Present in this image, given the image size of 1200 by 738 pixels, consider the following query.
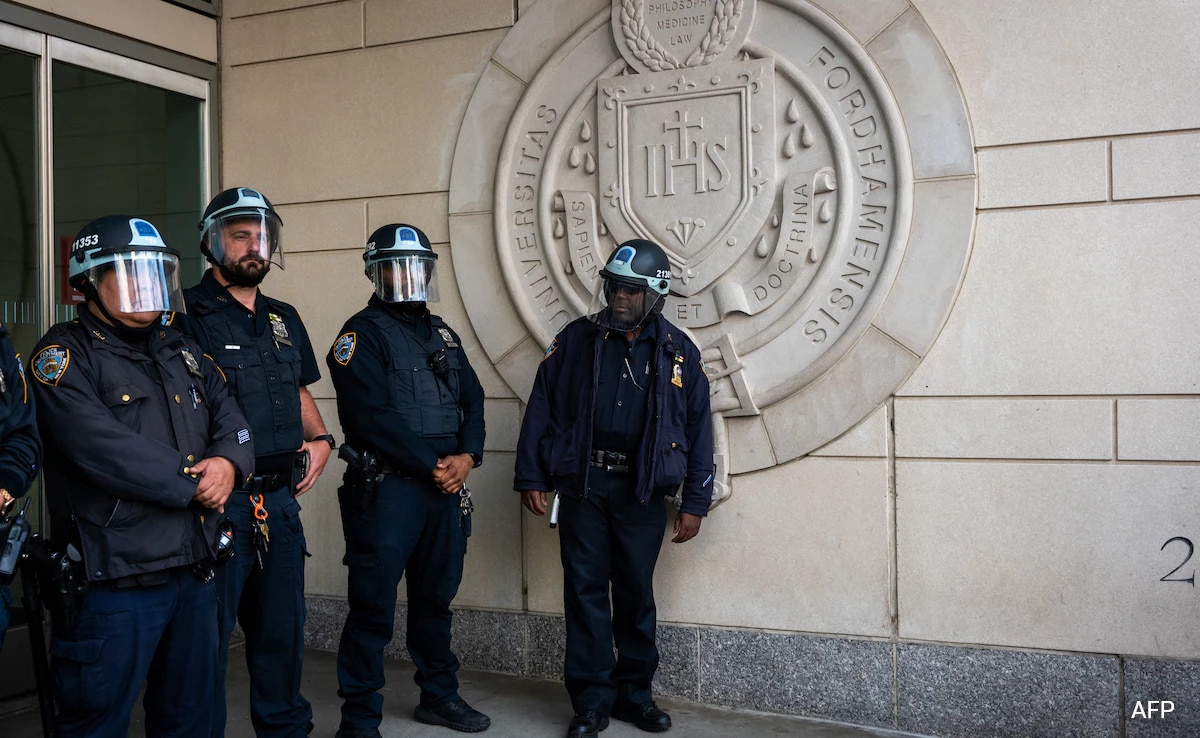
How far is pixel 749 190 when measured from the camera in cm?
474

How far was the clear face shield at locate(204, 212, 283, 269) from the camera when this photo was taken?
13.0 ft

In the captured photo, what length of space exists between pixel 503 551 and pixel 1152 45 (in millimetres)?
3730

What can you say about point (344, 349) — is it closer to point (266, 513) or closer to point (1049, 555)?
point (266, 513)

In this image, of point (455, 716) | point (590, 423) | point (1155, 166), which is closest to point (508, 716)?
point (455, 716)

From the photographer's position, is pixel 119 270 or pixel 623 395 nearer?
pixel 119 270

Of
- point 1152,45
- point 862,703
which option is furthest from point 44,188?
point 1152,45

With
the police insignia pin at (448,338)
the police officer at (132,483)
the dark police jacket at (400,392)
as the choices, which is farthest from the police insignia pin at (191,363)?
the police insignia pin at (448,338)

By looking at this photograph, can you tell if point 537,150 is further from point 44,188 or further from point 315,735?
point 315,735

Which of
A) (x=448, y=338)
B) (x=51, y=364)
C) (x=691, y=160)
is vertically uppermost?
(x=691, y=160)

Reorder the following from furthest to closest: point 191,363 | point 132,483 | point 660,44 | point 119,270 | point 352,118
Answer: point 352,118
point 660,44
point 191,363
point 119,270
point 132,483

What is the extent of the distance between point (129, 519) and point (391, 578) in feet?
4.49

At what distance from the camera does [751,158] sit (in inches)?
187

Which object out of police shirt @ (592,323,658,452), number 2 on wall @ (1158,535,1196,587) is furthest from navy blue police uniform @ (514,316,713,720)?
number 2 on wall @ (1158,535,1196,587)

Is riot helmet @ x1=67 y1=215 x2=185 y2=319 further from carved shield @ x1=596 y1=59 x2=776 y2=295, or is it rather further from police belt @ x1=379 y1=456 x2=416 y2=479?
carved shield @ x1=596 y1=59 x2=776 y2=295
